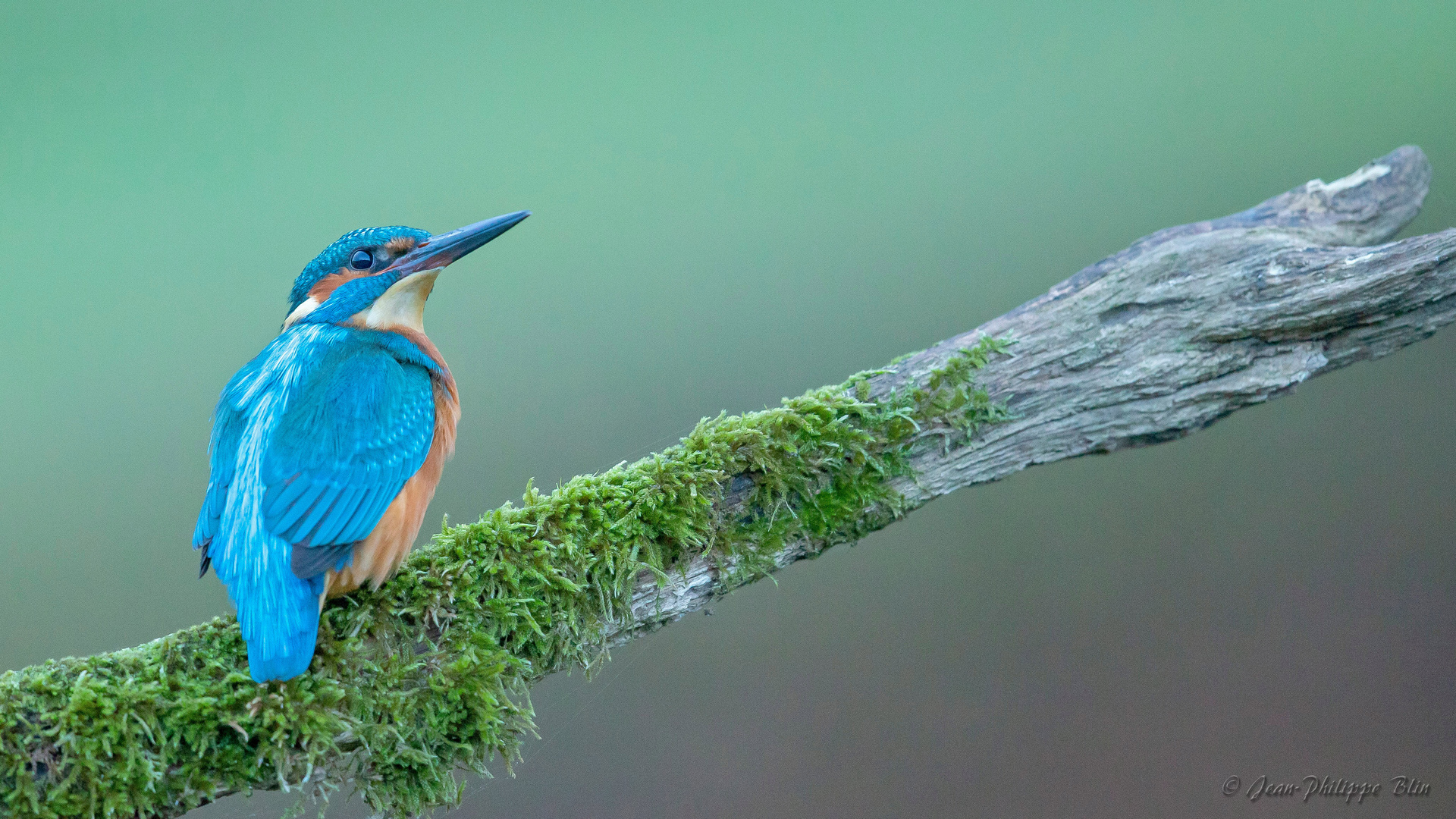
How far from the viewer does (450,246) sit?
6.67ft

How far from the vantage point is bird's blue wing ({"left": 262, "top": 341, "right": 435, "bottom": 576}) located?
64.2 inches

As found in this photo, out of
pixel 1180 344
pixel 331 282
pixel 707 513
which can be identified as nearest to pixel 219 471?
pixel 331 282

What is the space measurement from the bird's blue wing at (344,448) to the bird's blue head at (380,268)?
0.54ft

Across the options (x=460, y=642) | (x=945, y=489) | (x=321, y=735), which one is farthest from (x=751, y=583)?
(x=321, y=735)

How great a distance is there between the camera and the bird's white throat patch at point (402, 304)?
2021 millimetres

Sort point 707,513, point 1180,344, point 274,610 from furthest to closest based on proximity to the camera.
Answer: point 1180,344
point 707,513
point 274,610

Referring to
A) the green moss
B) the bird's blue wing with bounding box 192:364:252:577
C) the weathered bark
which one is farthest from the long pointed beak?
the weathered bark

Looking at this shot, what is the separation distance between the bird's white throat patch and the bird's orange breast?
0.08 feet

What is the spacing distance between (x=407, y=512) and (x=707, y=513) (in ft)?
2.05

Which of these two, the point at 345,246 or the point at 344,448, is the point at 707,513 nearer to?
the point at 344,448

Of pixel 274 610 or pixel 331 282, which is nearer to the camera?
pixel 274 610

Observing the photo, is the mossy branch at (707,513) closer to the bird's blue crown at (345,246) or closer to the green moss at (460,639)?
the green moss at (460,639)

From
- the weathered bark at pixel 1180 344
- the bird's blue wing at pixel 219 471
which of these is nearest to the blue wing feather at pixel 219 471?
the bird's blue wing at pixel 219 471

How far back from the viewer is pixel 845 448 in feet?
7.03
